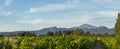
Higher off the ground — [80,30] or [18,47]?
[18,47]

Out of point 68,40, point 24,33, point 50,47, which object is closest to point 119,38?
point 68,40

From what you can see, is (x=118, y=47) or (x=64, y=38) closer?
(x=118, y=47)

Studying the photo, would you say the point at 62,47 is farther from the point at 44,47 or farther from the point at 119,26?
the point at 119,26

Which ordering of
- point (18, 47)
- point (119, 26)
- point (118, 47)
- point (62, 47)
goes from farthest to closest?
point (119, 26), point (62, 47), point (18, 47), point (118, 47)

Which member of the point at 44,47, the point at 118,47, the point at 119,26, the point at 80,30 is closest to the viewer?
the point at 118,47

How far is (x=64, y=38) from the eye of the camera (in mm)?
31156

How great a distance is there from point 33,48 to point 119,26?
7585 centimetres

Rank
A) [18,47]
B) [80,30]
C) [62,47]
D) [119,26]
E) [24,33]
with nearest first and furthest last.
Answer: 1. [18,47]
2. [62,47]
3. [119,26]
4. [24,33]
5. [80,30]

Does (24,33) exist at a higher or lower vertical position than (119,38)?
Result: lower

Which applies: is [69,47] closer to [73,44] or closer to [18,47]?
[73,44]

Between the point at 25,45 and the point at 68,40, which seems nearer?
the point at 25,45

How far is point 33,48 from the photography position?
28.6m

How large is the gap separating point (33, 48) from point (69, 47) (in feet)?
14.0

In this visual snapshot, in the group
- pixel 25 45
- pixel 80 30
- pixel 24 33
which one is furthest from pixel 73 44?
pixel 80 30
